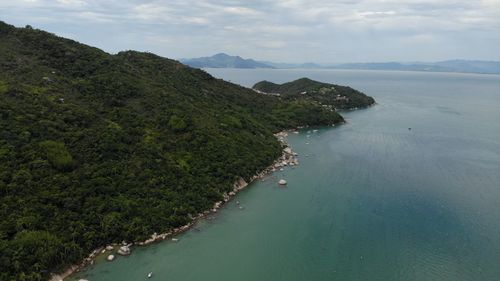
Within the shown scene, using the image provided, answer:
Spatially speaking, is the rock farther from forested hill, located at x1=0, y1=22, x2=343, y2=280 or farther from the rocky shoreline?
forested hill, located at x1=0, y1=22, x2=343, y2=280

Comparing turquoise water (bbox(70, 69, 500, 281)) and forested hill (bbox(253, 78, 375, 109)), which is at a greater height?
forested hill (bbox(253, 78, 375, 109))

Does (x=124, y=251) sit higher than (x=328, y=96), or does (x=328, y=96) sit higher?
(x=328, y=96)

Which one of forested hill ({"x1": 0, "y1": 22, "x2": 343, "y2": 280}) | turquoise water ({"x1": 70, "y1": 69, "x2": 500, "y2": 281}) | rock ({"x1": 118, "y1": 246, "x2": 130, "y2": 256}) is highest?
forested hill ({"x1": 0, "y1": 22, "x2": 343, "y2": 280})

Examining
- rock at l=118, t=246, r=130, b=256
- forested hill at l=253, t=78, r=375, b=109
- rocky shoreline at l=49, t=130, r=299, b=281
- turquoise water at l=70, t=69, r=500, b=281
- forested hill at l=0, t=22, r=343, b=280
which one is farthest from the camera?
forested hill at l=253, t=78, r=375, b=109

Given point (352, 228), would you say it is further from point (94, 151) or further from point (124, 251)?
point (94, 151)

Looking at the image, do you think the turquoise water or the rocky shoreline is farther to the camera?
the turquoise water

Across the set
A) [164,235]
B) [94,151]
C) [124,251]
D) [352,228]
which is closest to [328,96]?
[352,228]

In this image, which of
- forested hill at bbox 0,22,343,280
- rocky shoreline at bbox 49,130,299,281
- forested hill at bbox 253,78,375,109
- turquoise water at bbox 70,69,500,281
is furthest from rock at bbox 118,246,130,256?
forested hill at bbox 253,78,375,109
